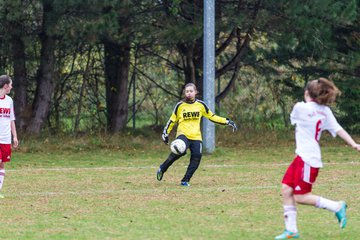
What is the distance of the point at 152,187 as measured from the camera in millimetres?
14805

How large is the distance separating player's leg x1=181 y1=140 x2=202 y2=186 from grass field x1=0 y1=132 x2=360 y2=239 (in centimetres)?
29

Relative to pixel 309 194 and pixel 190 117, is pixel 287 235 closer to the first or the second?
pixel 309 194

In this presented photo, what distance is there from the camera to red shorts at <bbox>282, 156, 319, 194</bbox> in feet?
30.9

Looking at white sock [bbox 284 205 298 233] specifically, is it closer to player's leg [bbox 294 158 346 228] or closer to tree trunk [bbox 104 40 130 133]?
player's leg [bbox 294 158 346 228]

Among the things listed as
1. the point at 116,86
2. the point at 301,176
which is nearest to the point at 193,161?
the point at 301,176

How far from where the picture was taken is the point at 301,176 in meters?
9.44

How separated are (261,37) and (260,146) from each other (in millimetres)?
3238

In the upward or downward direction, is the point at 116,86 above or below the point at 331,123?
above

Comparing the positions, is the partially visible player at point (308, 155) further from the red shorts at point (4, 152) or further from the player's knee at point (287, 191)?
the red shorts at point (4, 152)

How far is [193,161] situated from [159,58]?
11308 millimetres

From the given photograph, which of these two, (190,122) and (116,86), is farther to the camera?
(116,86)

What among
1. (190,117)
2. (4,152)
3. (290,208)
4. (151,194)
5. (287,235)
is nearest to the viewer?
(287,235)

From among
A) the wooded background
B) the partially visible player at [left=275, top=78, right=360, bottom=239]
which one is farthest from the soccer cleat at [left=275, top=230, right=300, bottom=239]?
the wooded background

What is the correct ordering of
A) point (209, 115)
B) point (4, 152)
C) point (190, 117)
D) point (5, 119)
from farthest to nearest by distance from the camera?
point (209, 115) → point (190, 117) → point (5, 119) → point (4, 152)
